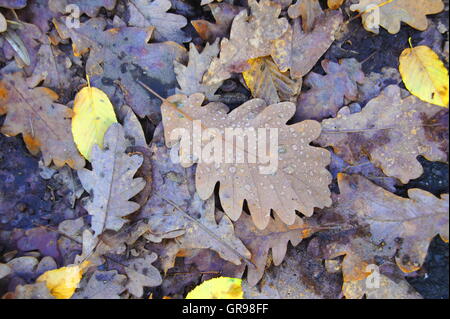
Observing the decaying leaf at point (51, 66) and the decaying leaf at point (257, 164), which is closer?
the decaying leaf at point (257, 164)

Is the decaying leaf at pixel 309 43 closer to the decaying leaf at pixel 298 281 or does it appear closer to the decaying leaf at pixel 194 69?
the decaying leaf at pixel 194 69

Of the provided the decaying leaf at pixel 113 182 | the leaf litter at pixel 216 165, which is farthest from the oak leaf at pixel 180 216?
the decaying leaf at pixel 113 182

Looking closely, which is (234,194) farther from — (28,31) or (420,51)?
(28,31)

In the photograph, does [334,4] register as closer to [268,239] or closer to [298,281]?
[268,239]

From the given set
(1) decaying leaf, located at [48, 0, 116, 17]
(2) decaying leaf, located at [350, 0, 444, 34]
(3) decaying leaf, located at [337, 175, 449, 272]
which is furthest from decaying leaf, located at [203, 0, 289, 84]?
(3) decaying leaf, located at [337, 175, 449, 272]

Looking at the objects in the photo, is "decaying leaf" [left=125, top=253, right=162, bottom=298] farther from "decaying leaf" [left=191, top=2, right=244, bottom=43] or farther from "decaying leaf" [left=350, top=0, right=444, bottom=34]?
"decaying leaf" [left=350, top=0, right=444, bottom=34]
